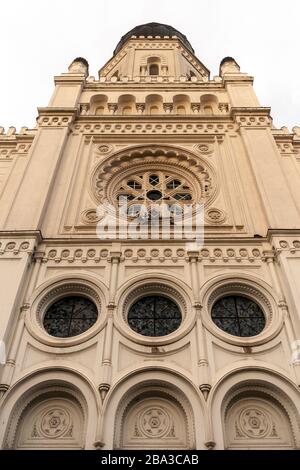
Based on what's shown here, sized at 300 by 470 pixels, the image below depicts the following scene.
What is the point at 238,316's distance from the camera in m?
10.1

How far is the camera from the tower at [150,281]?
8.35 meters

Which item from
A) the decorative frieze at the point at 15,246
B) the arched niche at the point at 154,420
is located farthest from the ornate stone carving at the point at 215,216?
the arched niche at the point at 154,420

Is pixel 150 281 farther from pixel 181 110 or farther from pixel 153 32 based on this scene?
pixel 153 32

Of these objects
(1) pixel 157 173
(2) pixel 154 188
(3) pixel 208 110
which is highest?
(3) pixel 208 110

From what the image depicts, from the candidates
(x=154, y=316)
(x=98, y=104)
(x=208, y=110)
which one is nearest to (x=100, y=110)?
(x=98, y=104)

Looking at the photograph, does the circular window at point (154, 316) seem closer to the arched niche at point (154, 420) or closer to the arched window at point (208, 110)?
the arched niche at point (154, 420)

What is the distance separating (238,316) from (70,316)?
150 inches

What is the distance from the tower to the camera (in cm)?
835

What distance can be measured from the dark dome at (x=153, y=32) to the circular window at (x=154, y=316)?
20.3m

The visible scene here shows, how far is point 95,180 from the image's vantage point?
14.0 metres

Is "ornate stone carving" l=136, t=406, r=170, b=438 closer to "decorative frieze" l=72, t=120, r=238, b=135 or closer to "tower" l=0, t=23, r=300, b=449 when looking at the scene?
"tower" l=0, t=23, r=300, b=449

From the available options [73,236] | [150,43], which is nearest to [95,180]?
[73,236]
